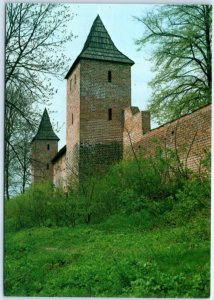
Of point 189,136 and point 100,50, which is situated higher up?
point 100,50

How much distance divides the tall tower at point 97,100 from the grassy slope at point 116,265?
7713 millimetres

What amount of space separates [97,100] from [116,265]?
11.0 meters

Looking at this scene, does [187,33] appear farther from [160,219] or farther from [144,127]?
[160,219]

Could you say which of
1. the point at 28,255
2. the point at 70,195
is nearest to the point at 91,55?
the point at 70,195

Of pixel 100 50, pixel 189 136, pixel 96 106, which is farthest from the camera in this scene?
pixel 100 50

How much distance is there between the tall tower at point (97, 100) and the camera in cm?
1683

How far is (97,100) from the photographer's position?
17.3 meters

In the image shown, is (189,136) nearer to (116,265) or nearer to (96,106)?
(116,265)

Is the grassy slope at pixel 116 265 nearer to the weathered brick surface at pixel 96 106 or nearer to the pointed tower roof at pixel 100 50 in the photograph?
the weathered brick surface at pixel 96 106

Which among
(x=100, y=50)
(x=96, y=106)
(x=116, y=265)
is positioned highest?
(x=100, y=50)

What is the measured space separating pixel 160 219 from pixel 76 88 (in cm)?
848

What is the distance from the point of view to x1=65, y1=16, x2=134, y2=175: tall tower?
1683cm

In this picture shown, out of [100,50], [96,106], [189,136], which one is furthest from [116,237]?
[100,50]

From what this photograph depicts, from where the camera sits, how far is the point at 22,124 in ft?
29.8
